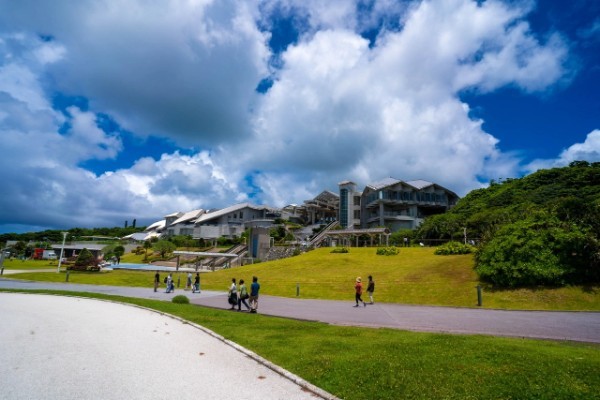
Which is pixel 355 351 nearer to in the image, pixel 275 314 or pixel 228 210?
pixel 275 314

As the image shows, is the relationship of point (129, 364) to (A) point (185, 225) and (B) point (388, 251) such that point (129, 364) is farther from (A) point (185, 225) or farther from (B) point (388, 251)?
(A) point (185, 225)

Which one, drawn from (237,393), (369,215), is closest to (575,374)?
(237,393)

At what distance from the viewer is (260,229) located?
5456 centimetres

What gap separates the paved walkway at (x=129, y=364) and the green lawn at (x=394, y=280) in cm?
1556

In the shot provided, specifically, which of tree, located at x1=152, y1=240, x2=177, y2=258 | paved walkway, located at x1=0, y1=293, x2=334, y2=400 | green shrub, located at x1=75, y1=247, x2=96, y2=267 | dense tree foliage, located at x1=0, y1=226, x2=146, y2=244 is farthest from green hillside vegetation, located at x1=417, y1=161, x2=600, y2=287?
dense tree foliage, located at x1=0, y1=226, x2=146, y2=244

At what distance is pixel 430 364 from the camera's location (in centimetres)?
762

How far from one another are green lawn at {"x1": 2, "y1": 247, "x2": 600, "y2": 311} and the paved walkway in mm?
15555

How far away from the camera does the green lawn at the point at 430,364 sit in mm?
6250

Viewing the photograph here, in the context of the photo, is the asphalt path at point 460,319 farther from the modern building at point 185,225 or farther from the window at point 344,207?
the modern building at point 185,225

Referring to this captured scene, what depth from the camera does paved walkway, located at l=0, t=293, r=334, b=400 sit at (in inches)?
253

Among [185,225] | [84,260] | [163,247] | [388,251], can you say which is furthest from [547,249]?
[185,225]

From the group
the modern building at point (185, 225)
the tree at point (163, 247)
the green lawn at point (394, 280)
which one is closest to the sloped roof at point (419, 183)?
the green lawn at point (394, 280)

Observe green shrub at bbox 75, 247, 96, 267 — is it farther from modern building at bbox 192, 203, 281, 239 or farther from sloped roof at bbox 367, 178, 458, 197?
sloped roof at bbox 367, 178, 458, 197

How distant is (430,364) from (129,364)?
269 inches
